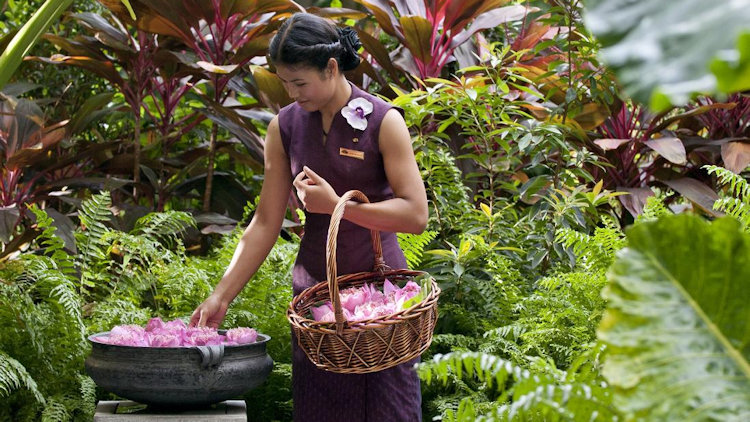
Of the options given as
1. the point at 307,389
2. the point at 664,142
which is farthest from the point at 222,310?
the point at 664,142

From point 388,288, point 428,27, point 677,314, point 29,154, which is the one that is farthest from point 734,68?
point 29,154

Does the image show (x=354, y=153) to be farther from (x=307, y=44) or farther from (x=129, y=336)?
(x=129, y=336)

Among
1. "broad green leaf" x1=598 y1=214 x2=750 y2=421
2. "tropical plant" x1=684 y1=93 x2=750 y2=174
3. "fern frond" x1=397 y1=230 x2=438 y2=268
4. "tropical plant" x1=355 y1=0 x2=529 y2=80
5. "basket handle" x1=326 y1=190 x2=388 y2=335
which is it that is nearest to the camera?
"broad green leaf" x1=598 y1=214 x2=750 y2=421

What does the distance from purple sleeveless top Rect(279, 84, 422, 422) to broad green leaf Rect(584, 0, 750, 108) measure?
1676 mm

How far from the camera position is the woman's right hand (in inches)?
88.6

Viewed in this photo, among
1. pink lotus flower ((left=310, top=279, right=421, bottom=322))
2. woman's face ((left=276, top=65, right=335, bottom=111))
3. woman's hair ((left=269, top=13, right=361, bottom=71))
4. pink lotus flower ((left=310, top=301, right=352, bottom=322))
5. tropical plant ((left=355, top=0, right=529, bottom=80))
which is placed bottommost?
pink lotus flower ((left=310, top=301, right=352, bottom=322))

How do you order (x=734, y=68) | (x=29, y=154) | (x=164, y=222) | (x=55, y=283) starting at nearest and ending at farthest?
(x=734, y=68) < (x=55, y=283) < (x=164, y=222) < (x=29, y=154)

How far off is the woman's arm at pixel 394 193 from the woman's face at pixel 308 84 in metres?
0.16

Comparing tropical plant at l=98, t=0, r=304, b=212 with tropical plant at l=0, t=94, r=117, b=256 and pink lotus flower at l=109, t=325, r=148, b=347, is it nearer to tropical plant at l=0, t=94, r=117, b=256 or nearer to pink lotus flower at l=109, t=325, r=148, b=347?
tropical plant at l=0, t=94, r=117, b=256

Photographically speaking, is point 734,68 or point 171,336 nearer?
point 734,68

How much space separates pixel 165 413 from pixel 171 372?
6.9 inches

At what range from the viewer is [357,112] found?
216 centimetres

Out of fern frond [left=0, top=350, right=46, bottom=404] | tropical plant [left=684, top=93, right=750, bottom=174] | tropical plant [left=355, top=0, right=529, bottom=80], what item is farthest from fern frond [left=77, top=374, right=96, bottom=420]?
tropical plant [left=684, top=93, right=750, bottom=174]

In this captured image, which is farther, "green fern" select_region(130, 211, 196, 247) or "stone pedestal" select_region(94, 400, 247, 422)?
"green fern" select_region(130, 211, 196, 247)
